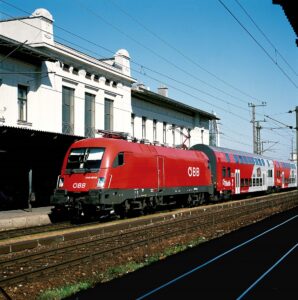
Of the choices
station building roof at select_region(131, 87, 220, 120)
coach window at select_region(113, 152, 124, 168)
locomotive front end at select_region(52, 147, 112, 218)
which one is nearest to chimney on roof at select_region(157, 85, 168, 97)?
station building roof at select_region(131, 87, 220, 120)

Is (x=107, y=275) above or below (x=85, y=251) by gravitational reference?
below

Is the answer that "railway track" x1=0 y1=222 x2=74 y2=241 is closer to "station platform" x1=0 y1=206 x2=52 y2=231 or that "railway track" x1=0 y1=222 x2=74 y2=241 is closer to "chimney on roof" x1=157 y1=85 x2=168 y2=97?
"station platform" x1=0 y1=206 x2=52 y2=231

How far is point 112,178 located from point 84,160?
4.52 feet

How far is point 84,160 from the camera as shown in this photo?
19.9m

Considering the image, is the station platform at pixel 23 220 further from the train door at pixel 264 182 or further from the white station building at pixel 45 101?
the train door at pixel 264 182

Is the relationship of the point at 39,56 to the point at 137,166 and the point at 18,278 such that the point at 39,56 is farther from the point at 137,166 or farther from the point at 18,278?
the point at 18,278

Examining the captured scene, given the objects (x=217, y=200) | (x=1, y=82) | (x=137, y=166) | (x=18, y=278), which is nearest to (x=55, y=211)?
(x=137, y=166)

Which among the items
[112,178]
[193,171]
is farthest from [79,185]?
[193,171]

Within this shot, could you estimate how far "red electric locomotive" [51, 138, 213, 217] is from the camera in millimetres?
19203

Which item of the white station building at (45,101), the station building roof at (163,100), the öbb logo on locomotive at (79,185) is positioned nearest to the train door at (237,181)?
the white station building at (45,101)

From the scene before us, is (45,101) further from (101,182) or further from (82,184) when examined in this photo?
(101,182)

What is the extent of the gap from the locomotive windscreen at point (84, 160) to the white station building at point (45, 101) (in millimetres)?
1744

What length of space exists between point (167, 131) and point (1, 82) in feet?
70.6

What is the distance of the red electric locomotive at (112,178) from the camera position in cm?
1920
